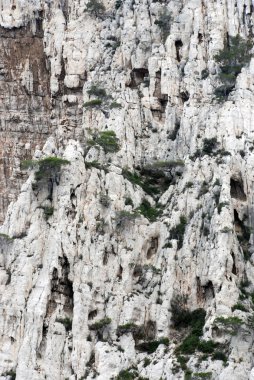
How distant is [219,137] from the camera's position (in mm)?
78000

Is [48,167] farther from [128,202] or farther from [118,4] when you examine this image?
[118,4]

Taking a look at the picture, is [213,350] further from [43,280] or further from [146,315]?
[43,280]

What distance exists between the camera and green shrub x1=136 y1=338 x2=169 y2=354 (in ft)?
216

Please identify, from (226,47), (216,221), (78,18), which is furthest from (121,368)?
(78,18)

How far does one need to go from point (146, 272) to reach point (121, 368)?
403 inches

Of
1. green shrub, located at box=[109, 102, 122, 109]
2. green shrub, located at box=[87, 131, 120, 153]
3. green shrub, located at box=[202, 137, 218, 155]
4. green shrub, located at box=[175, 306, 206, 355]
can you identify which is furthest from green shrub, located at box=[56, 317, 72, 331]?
green shrub, located at box=[109, 102, 122, 109]

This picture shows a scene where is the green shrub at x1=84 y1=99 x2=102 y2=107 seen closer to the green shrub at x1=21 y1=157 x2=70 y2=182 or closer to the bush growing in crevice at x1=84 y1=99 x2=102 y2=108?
the bush growing in crevice at x1=84 y1=99 x2=102 y2=108

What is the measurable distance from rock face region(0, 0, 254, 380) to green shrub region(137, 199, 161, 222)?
0.62 feet

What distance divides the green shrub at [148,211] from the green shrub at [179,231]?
2884 millimetres

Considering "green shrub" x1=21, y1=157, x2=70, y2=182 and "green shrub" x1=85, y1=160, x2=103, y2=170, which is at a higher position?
"green shrub" x1=85, y1=160, x2=103, y2=170

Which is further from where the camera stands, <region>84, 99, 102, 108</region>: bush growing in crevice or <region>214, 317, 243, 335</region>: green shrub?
<region>84, 99, 102, 108</region>: bush growing in crevice

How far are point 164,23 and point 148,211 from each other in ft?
92.6

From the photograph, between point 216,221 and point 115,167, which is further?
point 115,167

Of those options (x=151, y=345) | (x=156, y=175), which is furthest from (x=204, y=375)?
(x=156, y=175)
